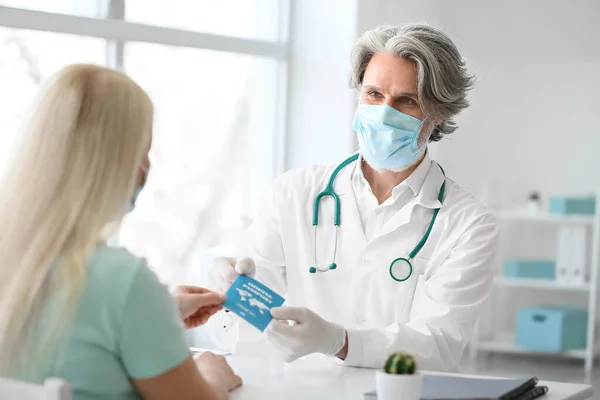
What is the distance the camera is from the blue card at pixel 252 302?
5.77 feet

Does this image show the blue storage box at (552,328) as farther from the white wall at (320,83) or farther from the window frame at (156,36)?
the window frame at (156,36)

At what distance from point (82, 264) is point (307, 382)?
67 cm

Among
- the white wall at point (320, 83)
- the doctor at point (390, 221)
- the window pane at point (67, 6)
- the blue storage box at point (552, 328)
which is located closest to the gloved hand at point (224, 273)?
the doctor at point (390, 221)

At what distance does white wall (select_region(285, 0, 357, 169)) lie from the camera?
4621mm

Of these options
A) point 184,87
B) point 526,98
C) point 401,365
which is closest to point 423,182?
point 401,365

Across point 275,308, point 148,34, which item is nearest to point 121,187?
point 275,308

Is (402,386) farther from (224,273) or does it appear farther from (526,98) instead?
Result: (526,98)

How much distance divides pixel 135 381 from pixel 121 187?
29 cm

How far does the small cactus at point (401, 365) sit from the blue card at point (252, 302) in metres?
0.33

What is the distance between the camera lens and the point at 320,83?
4.75 meters

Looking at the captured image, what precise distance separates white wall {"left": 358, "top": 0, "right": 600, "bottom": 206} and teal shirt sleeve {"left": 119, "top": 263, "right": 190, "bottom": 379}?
13.6ft

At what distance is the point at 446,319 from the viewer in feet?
6.95

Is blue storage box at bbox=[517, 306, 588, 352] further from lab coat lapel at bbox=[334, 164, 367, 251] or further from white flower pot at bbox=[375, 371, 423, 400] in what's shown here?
white flower pot at bbox=[375, 371, 423, 400]

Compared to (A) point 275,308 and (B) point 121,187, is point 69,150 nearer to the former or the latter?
(B) point 121,187
